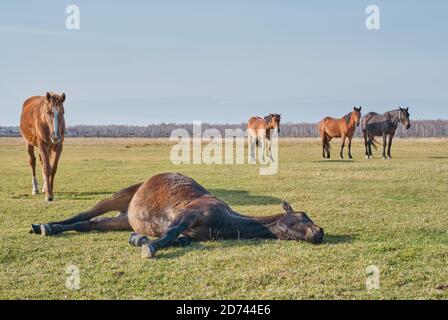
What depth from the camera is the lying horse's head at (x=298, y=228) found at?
732 cm

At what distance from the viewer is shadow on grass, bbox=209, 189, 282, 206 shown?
41.5ft

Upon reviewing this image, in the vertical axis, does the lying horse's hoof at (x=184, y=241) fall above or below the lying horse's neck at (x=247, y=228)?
below

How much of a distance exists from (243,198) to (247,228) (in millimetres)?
5904

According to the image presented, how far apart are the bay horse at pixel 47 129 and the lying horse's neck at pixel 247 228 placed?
6499 millimetres

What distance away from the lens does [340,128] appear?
33094 millimetres

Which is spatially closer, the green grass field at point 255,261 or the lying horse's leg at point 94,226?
the green grass field at point 255,261


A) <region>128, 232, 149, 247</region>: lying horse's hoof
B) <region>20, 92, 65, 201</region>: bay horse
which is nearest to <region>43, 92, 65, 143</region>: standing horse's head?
<region>20, 92, 65, 201</region>: bay horse

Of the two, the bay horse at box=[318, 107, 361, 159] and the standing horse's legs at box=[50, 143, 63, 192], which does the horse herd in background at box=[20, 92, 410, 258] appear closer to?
the standing horse's legs at box=[50, 143, 63, 192]

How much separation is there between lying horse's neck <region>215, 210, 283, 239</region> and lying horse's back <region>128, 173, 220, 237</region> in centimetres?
35

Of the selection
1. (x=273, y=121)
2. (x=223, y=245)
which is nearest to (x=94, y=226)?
(x=223, y=245)

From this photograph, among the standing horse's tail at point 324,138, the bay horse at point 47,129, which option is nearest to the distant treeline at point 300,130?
the standing horse's tail at point 324,138

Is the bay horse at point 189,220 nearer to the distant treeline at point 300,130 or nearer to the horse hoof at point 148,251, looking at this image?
the horse hoof at point 148,251

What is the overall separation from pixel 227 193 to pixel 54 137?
181 inches
